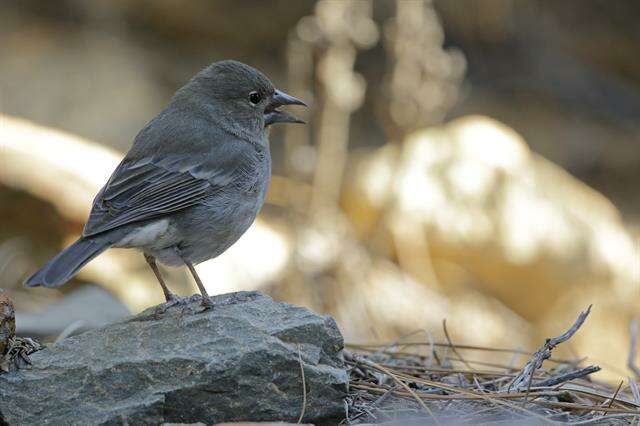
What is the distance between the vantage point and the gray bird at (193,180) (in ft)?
14.0

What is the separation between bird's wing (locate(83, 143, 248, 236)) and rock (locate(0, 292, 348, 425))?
778 mm

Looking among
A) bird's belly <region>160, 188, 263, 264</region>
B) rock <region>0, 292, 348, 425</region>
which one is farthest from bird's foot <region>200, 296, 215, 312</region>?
bird's belly <region>160, 188, 263, 264</region>

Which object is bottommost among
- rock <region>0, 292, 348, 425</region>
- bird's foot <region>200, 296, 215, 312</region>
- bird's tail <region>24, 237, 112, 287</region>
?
rock <region>0, 292, 348, 425</region>

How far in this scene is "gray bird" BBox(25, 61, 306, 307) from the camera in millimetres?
4262

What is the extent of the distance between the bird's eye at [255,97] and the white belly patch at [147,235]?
1007mm

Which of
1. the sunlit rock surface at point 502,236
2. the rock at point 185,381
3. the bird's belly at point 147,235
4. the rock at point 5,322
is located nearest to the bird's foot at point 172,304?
the bird's belly at point 147,235

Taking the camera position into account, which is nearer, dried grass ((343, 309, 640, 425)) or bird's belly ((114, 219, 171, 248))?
dried grass ((343, 309, 640, 425))

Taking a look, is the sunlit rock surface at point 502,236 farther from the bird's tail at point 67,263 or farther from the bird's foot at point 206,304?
the bird's tail at point 67,263

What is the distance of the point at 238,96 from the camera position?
5.08m

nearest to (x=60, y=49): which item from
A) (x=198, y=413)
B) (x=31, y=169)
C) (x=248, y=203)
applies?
(x=31, y=169)

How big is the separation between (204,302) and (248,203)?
75cm

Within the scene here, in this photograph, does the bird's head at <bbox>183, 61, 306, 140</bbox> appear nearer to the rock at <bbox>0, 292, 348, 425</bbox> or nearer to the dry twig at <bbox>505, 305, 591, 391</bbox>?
the rock at <bbox>0, 292, 348, 425</bbox>

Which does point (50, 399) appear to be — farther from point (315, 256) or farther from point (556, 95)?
point (556, 95)

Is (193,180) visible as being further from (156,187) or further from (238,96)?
(238,96)
